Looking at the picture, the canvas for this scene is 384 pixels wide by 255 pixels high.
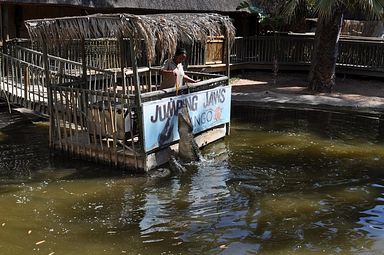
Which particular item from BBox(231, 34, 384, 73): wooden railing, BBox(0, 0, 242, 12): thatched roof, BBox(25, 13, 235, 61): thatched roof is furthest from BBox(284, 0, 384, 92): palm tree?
BBox(25, 13, 235, 61): thatched roof

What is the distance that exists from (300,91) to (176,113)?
9288 millimetres

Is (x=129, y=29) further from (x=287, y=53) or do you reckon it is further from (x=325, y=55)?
(x=287, y=53)

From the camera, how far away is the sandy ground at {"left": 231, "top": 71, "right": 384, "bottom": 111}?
16406 mm

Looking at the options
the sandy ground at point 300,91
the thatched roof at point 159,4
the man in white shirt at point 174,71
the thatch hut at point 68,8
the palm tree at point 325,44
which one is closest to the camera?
the man in white shirt at point 174,71

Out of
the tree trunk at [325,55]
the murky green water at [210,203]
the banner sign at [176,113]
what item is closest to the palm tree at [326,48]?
the tree trunk at [325,55]

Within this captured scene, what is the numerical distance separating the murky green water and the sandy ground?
4.79 meters

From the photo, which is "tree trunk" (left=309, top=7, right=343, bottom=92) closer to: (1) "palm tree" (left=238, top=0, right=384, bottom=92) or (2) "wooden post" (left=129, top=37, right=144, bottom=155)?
(1) "palm tree" (left=238, top=0, right=384, bottom=92)

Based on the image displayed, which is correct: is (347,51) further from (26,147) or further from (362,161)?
(26,147)

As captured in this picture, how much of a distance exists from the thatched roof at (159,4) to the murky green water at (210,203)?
5.12 meters

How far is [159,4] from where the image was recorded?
18.0m

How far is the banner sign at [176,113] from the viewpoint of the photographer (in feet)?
30.6

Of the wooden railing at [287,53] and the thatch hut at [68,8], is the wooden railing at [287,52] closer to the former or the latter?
the wooden railing at [287,53]

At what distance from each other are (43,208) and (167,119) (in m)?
3.02

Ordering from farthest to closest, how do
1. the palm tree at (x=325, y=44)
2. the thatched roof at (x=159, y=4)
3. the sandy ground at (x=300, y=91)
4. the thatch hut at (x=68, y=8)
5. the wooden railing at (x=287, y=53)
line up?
the wooden railing at (x=287, y=53)
the palm tree at (x=325, y=44)
the sandy ground at (x=300, y=91)
the thatched roof at (x=159, y=4)
the thatch hut at (x=68, y=8)
